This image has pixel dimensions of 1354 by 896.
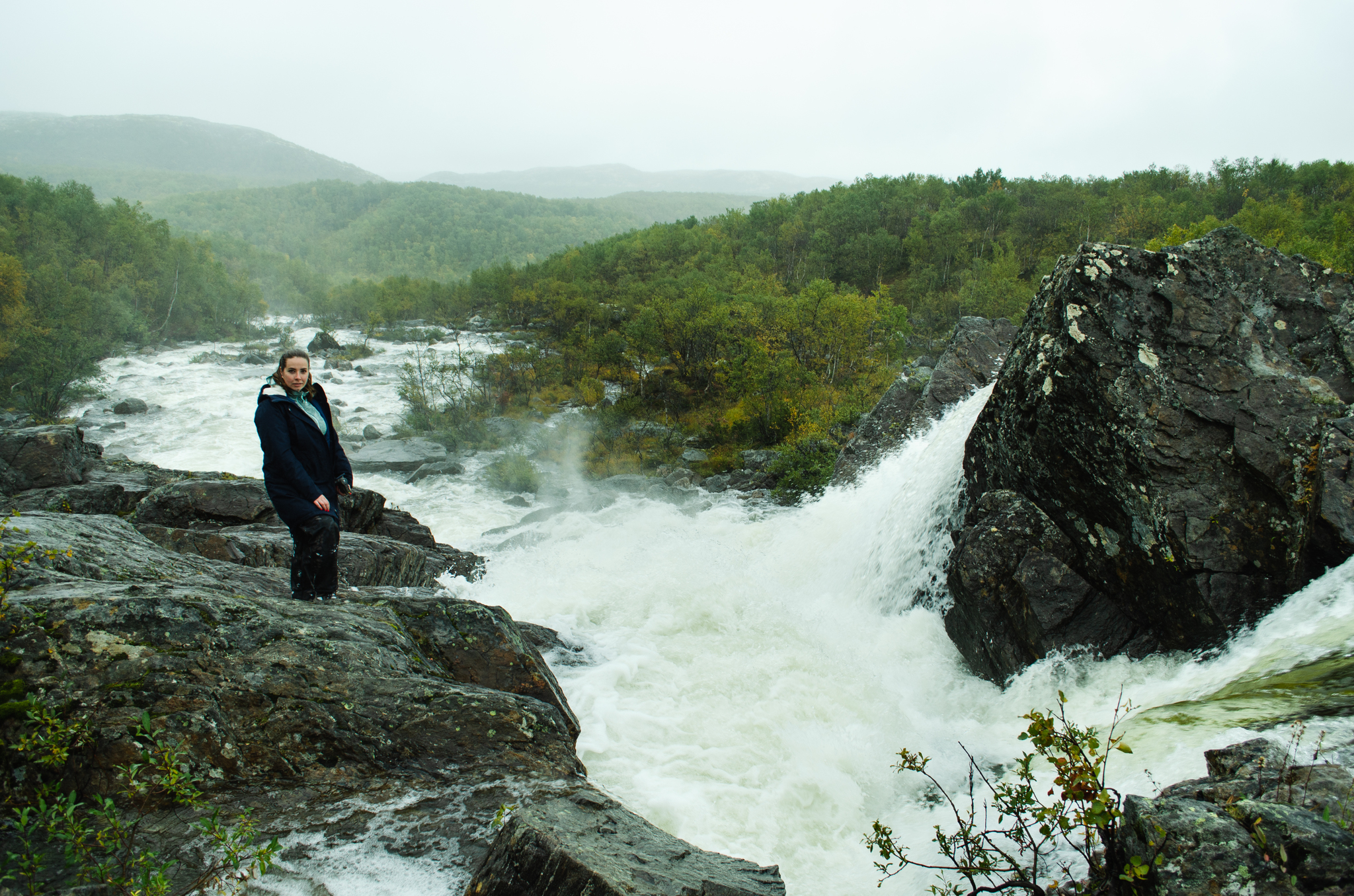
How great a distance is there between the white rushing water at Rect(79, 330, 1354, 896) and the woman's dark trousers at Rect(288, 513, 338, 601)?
9.49ft

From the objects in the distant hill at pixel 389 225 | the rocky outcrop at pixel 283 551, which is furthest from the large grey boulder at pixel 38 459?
the distant hill at pixel 389 225

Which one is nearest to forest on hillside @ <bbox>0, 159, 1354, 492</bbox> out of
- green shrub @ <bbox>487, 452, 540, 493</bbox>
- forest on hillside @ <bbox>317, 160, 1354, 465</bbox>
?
forest on hillside @ <bbox>317, 160, 1354, 465</bbox>

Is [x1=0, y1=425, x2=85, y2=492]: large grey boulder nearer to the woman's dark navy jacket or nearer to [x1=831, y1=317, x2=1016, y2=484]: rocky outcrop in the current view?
the woman's dark navy jacket

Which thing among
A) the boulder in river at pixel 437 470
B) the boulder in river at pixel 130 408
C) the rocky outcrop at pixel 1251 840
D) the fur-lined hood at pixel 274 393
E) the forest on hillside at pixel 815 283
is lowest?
the boulder in river at pixel 437 470

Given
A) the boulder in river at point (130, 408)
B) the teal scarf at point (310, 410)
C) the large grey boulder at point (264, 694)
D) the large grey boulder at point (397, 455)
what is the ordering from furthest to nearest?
the boulder in river at point (130, 408)
the large grey boulder at point (397, 455)
the teal scarf at point (310, 410)
the large grey boulder at point (264, 694)

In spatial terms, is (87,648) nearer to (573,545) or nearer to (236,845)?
(236,845)

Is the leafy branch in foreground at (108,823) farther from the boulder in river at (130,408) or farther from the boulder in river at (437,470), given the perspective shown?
the boulder in river at (130,408)

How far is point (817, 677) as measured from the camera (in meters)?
8.12

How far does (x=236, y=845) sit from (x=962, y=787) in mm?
5543

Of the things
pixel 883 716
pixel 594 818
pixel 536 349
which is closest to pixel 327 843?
pixel 594 818

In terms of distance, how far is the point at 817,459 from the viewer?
66.8ft

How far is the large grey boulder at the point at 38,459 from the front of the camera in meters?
12.1

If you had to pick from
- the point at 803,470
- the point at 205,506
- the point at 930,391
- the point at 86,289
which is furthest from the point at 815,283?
the point at 86,289

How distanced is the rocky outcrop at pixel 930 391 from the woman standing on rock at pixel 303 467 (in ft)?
41.9
